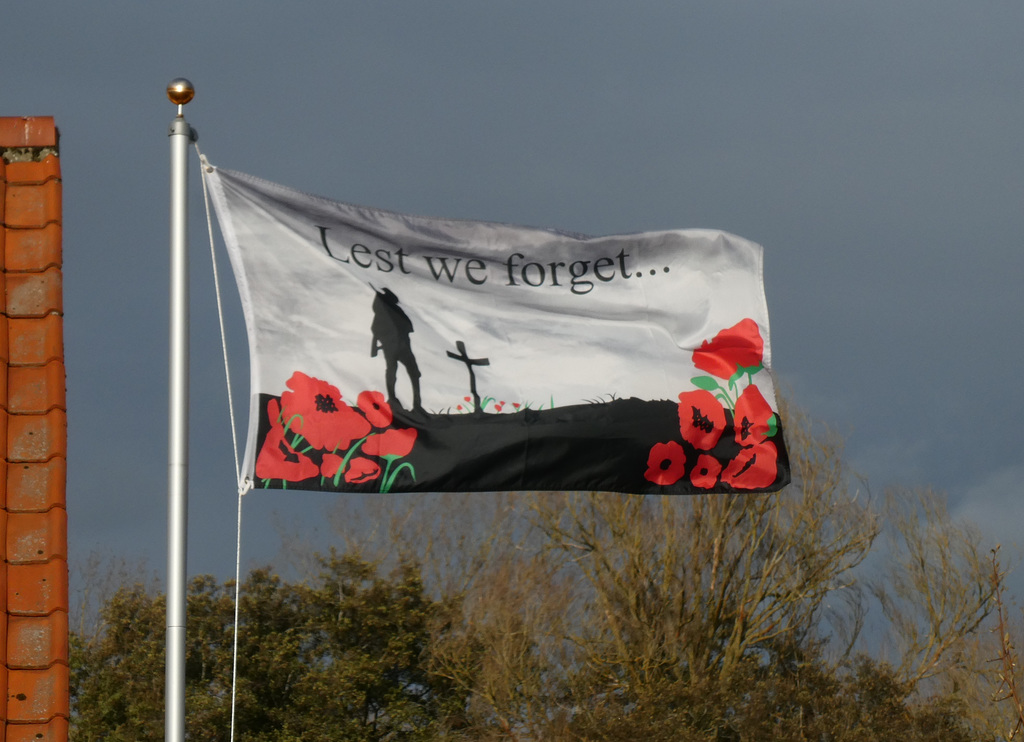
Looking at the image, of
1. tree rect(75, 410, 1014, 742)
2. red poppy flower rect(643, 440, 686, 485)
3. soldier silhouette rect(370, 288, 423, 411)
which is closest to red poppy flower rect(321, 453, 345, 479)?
soldier silhouette rect(370, 288, 423, 411)

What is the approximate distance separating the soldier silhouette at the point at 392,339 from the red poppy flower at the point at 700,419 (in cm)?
134

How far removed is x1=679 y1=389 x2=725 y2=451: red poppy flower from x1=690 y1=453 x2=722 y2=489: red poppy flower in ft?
0.18

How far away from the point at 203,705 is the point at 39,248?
849 inches

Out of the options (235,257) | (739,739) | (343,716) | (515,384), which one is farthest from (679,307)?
(343,716)

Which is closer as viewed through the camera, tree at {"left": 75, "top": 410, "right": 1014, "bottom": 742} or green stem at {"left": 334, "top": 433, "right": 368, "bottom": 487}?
green stem at {"left": 334, "top": 433, "right": 368, "bottom": 487}

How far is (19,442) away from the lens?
5055 mm

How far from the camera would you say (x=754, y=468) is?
6887mm

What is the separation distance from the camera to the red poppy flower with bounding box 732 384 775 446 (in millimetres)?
6879

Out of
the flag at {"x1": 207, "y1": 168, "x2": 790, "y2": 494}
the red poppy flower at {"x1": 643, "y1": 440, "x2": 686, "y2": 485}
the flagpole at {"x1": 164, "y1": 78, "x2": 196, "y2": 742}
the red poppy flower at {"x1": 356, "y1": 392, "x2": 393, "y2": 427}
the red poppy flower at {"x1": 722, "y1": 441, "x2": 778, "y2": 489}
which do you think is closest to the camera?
the flagpole at {"x1": 164, "y1": 78, "x2": 196, "y2": 742}

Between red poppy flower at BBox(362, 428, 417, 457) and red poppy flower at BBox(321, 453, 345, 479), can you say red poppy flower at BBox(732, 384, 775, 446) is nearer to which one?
red poppy flower at BBox(362, 428, 417, 457)

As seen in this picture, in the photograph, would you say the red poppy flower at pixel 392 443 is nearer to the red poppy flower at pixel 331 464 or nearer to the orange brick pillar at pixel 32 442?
the red poppy flower at pixel 331 464

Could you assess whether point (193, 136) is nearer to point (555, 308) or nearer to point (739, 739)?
point (555, 308)

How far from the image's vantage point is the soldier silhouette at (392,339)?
20.4ft

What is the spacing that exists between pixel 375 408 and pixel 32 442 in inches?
60.7
